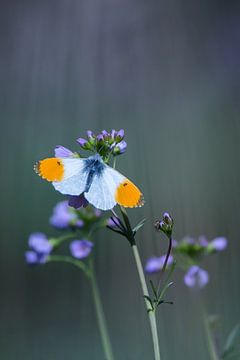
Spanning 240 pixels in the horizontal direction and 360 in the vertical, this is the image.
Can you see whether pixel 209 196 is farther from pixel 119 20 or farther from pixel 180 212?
pixel 119 20

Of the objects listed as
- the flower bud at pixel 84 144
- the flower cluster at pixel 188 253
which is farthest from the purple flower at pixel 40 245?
the flower bud at pixel 84 144

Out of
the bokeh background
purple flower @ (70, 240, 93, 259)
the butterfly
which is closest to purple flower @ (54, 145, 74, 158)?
the butterfly

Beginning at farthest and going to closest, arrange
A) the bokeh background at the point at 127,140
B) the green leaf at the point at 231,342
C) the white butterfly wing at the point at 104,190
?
the bokeh background at the point at 127,140 < the green leaf at the point at 231,342 < the white butterfly wing at the point at 104,190

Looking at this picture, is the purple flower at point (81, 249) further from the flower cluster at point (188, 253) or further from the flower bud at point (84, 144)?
the flower bud at point (84, 144)

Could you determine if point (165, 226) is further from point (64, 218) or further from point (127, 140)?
point (127, 140)

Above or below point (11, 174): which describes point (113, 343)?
below

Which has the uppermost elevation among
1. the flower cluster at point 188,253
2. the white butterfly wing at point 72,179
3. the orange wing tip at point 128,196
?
the white butterfly wing at point 72,179

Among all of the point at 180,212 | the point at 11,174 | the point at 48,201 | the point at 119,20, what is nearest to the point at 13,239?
the point at 48,201

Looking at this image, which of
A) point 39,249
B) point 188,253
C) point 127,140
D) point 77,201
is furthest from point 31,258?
point 127,140
